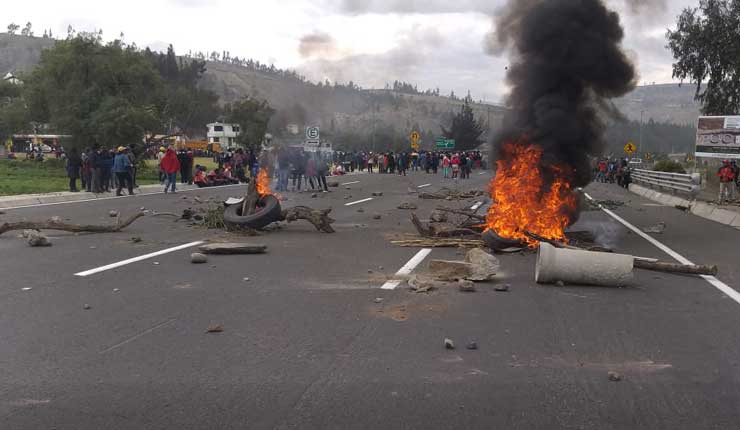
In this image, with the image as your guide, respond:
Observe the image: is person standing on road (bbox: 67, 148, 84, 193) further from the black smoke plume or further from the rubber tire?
the black smoke plume

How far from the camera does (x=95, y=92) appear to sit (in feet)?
121

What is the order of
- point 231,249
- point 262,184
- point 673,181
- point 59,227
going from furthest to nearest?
1. point 673,181
2. point 262,184
3. point 59,227
4. point 231,249

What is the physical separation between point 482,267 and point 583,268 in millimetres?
1187

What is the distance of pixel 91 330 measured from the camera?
5762mm

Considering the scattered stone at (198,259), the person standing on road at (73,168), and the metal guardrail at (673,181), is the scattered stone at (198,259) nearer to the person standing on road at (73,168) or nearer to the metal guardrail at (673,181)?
the person standing on road at (73,168)

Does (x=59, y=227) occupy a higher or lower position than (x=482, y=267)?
lower

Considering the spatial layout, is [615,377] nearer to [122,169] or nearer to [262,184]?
[262,184]

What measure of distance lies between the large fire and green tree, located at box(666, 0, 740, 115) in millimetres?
30523

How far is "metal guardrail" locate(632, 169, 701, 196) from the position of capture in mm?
24453

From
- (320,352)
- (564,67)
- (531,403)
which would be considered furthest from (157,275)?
(564,67)

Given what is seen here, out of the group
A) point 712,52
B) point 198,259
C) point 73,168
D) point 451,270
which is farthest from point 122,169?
point 712,52

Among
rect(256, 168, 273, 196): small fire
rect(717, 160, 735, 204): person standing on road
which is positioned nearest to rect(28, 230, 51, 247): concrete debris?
rect(256, 168, 273, 196): small fire

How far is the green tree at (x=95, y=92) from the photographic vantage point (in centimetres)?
3534

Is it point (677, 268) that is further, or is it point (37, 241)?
A: point (37, 241)
